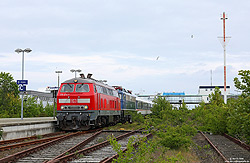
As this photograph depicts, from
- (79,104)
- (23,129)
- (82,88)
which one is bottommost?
(23,129)

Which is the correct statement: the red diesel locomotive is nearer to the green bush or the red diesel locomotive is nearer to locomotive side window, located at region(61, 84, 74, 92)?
locomotive side window, located at region(61, 84, 74, 92)

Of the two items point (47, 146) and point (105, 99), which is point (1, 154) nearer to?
point (47, 146)

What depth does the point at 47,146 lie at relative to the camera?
1349 centimetres

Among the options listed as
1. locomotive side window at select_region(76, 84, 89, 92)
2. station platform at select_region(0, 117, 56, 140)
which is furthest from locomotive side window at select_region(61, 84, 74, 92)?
station platform at select_region(0, 117, 56, 140)

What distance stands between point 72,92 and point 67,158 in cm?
→ 1076

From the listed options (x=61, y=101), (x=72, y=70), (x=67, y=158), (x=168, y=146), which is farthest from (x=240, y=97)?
(x=72, y=70)

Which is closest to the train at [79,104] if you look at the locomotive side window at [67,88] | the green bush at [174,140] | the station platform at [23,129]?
the locomotive side window at [67,88]

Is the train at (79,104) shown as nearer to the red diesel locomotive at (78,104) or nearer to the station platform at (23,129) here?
the red diesel locomotive at (78,104)

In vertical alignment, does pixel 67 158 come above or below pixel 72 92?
below

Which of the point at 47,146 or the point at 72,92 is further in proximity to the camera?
the point at 72,92

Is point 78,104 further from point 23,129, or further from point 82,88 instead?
point 23,129

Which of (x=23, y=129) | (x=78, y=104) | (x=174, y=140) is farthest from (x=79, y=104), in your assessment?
(x=174, y=140)

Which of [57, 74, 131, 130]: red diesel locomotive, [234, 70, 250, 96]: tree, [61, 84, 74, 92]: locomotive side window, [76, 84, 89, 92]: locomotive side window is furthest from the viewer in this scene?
[61, 84, 74, 92]: locomotive side window

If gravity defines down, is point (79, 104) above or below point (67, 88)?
below
